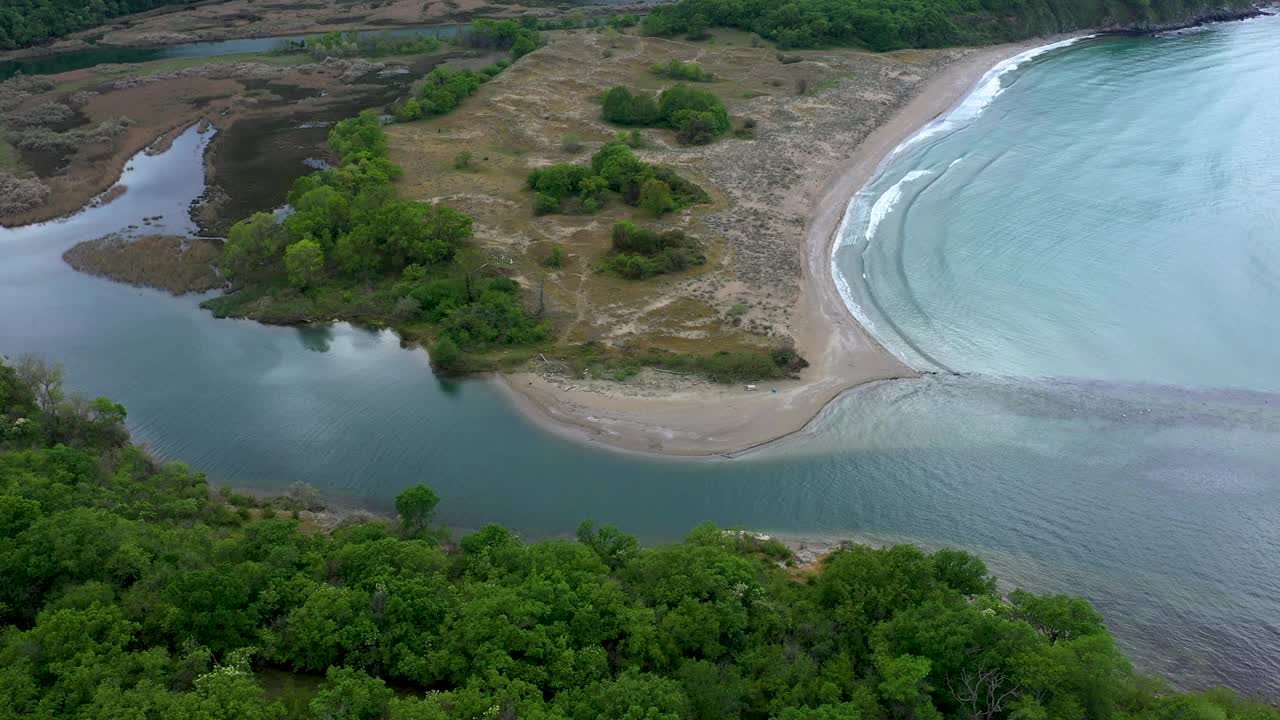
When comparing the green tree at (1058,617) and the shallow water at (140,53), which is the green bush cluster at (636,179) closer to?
the green tree at (1058,617)

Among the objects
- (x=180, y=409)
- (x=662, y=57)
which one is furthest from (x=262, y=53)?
(x=180, y=409)

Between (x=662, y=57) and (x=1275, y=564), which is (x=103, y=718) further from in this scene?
(x=662, y=57)

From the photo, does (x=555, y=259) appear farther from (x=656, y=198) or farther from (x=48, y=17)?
(x=48, y=17)

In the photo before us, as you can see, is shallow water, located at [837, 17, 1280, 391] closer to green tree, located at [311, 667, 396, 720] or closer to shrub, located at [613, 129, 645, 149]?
shrub, located at [613, 129, 645, 149]

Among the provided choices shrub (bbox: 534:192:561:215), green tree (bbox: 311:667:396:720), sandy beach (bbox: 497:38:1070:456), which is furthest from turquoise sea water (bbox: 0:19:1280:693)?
shrub (bbox: 534:192:561:215)

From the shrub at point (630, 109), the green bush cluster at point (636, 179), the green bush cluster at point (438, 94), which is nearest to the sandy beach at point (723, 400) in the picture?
the green bush cluster at point (636, 179)

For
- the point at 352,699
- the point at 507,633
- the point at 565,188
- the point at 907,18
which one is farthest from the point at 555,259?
the point at 907,18
